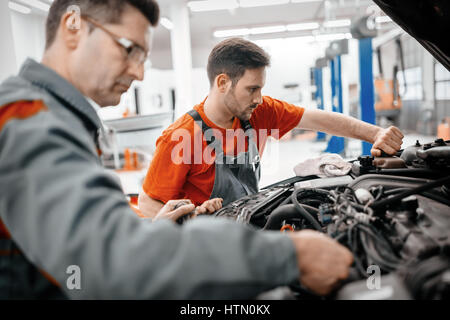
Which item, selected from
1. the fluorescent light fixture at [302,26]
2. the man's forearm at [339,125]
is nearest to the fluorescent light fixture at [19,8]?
the man's forearm at [339,125]

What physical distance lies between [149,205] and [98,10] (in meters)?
0.98

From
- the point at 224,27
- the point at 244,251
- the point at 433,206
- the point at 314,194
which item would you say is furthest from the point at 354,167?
the point at 224,27

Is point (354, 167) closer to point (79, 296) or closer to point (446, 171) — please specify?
point (446, 171)

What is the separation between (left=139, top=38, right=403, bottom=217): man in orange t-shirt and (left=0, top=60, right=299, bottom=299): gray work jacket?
95 cm

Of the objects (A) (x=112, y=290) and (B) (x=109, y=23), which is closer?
(A) (x=112, y=290)

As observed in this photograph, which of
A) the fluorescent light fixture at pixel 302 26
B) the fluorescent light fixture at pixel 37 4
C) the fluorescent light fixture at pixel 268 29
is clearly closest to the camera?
the fluorescent light fixture at pixel 37 4

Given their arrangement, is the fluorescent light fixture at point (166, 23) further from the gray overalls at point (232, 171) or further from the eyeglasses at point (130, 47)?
the eyeglasses at point (130, 47)

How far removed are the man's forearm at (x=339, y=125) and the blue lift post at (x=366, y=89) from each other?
1791mm

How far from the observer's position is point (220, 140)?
1644 millimetres

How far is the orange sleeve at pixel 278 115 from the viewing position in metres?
1.87

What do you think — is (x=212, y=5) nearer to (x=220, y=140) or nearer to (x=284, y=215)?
(x=220, y=140)

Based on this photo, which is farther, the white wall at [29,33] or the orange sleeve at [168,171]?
the white wall at [29,33]

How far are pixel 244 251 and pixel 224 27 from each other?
946 centimetres

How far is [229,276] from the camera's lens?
0.54 m
